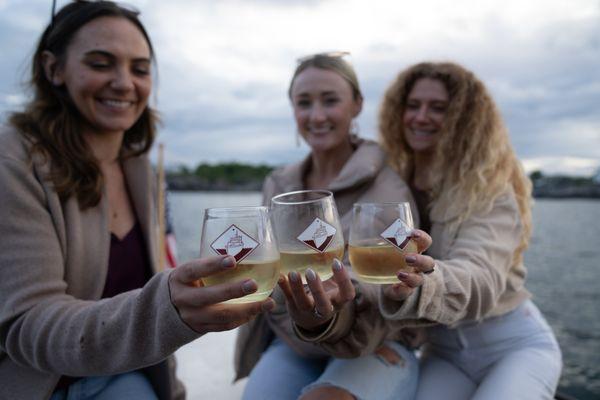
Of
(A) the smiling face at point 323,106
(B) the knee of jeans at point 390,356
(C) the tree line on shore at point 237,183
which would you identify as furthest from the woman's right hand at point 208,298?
(C) the tree line on shore at point 237,183

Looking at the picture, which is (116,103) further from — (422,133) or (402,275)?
(422,133)

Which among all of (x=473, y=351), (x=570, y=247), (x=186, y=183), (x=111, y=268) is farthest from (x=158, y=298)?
(x=186, y=183)

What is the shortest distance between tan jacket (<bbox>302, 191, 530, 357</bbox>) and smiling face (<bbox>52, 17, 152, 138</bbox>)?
149 cm

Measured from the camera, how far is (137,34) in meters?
2.32

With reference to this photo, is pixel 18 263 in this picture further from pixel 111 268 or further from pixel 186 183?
pixel 186 183

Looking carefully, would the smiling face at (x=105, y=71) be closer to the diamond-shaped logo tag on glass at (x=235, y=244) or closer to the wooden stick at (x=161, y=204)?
the wooden stick at (x=161, y=204)

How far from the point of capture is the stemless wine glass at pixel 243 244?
131 centimetres

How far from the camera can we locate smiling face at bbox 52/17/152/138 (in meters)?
2.19

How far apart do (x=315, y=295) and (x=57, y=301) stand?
0.98m

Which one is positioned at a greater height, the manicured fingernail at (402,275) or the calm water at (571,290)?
the manicured fingernail at (402,275)

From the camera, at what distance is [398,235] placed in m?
1.57

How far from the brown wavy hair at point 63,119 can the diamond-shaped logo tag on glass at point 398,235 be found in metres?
1.38

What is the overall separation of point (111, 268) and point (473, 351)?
205 centimetres

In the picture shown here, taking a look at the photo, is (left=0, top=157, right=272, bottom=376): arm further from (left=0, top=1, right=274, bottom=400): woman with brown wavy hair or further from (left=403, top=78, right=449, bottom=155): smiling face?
(left=403, top=78, right=449, bottom=155): smiling face
